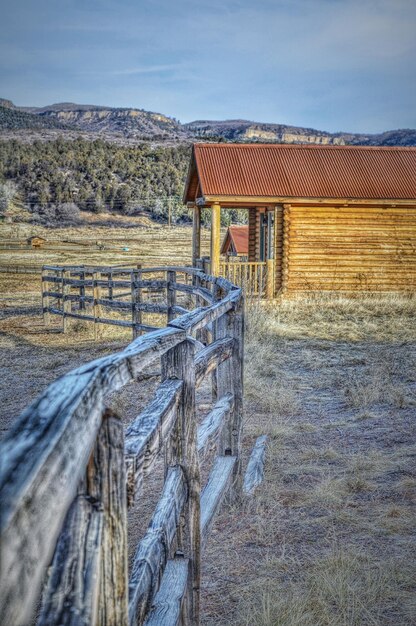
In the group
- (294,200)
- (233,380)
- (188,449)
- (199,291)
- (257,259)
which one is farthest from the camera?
(257,259)

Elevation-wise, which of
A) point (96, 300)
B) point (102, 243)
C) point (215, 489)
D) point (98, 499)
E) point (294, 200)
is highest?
point (294, 200)

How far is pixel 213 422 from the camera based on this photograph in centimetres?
356

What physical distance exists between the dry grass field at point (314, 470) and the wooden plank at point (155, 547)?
0.81 m

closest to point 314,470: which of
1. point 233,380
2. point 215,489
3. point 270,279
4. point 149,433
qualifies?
point 233,380

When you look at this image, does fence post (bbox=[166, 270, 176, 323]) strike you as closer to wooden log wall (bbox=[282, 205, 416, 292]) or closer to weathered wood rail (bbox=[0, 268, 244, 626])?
wooden log wall (bbox=[282, 205, 416, 292])

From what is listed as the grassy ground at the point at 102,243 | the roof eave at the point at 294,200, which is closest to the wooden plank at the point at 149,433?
the roof eave at the point at 294,200

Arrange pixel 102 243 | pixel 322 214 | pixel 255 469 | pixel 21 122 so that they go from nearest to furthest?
1. pixel 255 469
2. pixel 322 214
3. pixel 102 243
4. pixel 21 122

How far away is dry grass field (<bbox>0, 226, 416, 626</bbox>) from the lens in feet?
9.32

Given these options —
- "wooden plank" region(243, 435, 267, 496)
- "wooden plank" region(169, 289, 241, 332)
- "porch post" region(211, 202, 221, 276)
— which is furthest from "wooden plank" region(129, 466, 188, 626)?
"porch post" region(211, 202, 221, 276)

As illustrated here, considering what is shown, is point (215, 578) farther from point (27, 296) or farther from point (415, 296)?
point (27, 296)

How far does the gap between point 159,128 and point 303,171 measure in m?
124

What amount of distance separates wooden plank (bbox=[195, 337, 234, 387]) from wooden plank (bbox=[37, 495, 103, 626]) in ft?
6.43

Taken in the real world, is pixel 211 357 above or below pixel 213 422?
above

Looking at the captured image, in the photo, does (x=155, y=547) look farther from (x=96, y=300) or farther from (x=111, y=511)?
(x=96, y=300)
